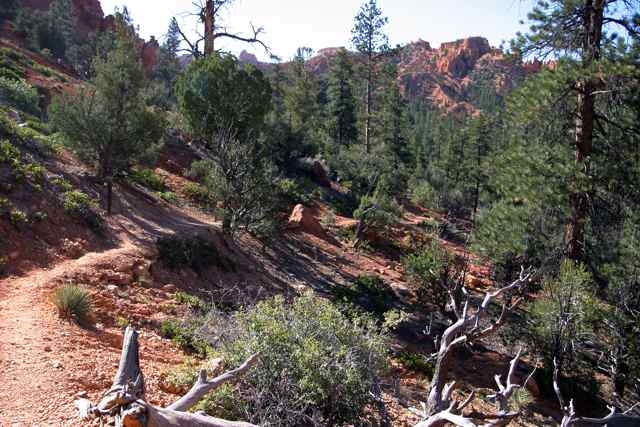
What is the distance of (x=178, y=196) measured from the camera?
55.6 ft

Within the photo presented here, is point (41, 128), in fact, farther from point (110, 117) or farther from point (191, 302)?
point (191, 302)

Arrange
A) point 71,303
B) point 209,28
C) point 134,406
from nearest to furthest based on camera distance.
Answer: point 134,406, point 71,303, point 209,28

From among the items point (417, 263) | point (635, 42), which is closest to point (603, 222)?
point (635, 42)

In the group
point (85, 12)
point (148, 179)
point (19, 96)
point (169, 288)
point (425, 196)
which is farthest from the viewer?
point (85, 12)

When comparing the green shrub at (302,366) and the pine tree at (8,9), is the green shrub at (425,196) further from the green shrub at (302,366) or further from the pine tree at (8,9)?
the pine tree at (8,9)

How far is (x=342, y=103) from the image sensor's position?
3856 centimetres

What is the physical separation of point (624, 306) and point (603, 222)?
5.82ft

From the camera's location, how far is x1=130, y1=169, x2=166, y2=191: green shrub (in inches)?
641

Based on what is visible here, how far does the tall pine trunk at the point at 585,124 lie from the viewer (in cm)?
939

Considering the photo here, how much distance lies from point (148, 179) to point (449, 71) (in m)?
129

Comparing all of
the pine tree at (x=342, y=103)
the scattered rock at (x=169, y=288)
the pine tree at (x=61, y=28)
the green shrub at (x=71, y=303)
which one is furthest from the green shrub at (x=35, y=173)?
the pine tree at (x=61, y=28)

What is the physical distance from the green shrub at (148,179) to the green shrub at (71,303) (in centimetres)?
1013

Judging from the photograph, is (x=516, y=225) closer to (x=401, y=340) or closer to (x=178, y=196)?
(x=401, y=340)

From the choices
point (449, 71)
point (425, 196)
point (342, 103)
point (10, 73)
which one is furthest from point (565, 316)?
point (449, 71)
